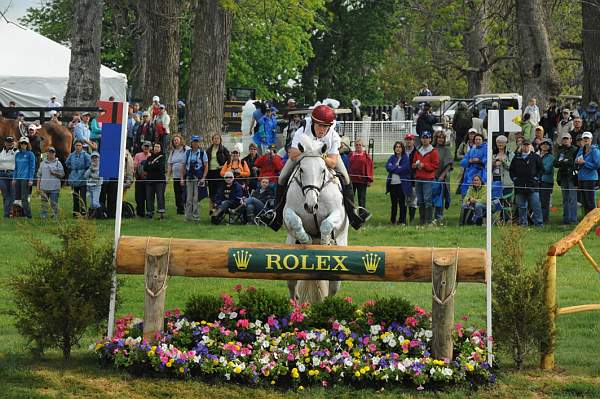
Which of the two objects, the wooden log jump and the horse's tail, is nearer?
the wooden log jump

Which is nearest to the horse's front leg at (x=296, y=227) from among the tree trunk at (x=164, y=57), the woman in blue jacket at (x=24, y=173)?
the woman in blue jacket at (x=24, y=173)

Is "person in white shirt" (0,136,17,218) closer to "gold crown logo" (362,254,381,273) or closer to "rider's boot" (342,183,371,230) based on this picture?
"rider's boot" (342,183,371,230)

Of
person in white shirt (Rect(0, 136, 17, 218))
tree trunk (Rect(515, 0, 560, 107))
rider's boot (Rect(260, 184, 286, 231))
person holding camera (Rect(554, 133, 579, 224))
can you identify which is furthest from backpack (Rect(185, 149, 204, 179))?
tree trunk (Rect(515, 0, 560, 107))

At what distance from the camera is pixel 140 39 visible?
141ft

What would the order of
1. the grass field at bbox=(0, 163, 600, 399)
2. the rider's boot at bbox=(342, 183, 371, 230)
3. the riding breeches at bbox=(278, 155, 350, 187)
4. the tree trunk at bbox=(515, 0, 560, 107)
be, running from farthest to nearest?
the tree trunk at bbox=(515, 0, 560, 107) < the rider's boot at bbox=(342, 183, 371, 230) < the riding breeches at bbox=(278, 155, 350, 187) < the grass field at bbox=(0, 163, 600, 399)

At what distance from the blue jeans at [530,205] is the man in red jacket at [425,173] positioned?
73.4 inches

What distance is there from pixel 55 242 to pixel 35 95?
20700 mm

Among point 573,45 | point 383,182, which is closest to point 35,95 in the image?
point 383,182

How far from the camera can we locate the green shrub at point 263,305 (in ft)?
37.6

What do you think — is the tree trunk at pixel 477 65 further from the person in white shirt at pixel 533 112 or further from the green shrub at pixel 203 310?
the green shrub at pixel 203 310

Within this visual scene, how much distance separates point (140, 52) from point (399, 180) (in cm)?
2367

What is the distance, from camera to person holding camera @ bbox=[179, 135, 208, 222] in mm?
24312

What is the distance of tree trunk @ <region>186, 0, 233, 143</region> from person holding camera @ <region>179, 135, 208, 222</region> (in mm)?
7518

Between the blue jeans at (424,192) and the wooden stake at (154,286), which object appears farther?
the blue jeans at (424,192)
